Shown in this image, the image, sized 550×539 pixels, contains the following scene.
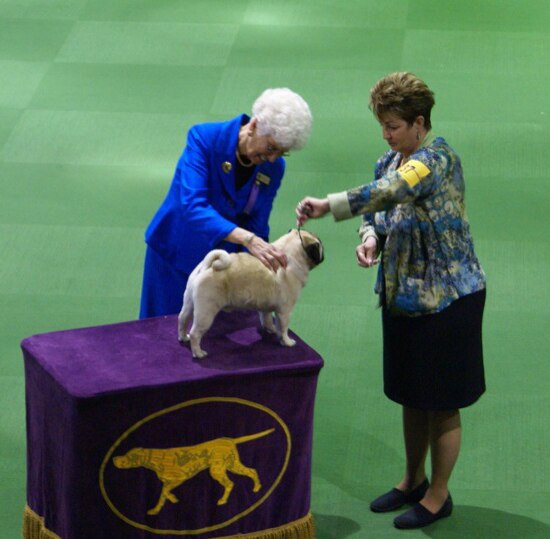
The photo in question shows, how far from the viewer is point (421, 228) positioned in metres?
4.50

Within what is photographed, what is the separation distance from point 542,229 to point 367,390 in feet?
6.83

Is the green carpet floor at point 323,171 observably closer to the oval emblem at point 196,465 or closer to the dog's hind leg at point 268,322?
the oval emblem at point 196,465

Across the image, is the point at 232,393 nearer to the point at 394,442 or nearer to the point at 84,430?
the point at 84,430

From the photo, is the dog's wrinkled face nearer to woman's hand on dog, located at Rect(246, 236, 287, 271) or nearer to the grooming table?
woman's hand on dog, located at Rect(246, 236, 287, 271)

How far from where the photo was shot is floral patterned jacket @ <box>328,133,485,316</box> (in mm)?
4266

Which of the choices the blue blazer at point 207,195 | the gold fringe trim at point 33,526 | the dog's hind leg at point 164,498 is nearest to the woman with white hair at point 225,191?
the blue blazer at point 207,195

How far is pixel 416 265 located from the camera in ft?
15.1

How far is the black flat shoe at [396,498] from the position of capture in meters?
5.17

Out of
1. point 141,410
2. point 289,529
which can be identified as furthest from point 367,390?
point 141,410

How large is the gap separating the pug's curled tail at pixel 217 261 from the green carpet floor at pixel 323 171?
4.41ft

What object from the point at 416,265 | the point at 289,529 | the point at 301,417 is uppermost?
the point at 416,265

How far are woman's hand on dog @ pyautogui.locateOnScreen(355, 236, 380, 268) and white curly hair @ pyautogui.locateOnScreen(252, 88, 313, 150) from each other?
0.43 metres

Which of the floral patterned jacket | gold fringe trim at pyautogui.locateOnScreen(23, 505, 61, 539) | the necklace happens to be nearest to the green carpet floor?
gold fringe trim at pyautogui.locateOnScreen(23, 505, 61, 539)

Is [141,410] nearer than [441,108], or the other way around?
[141,410]
